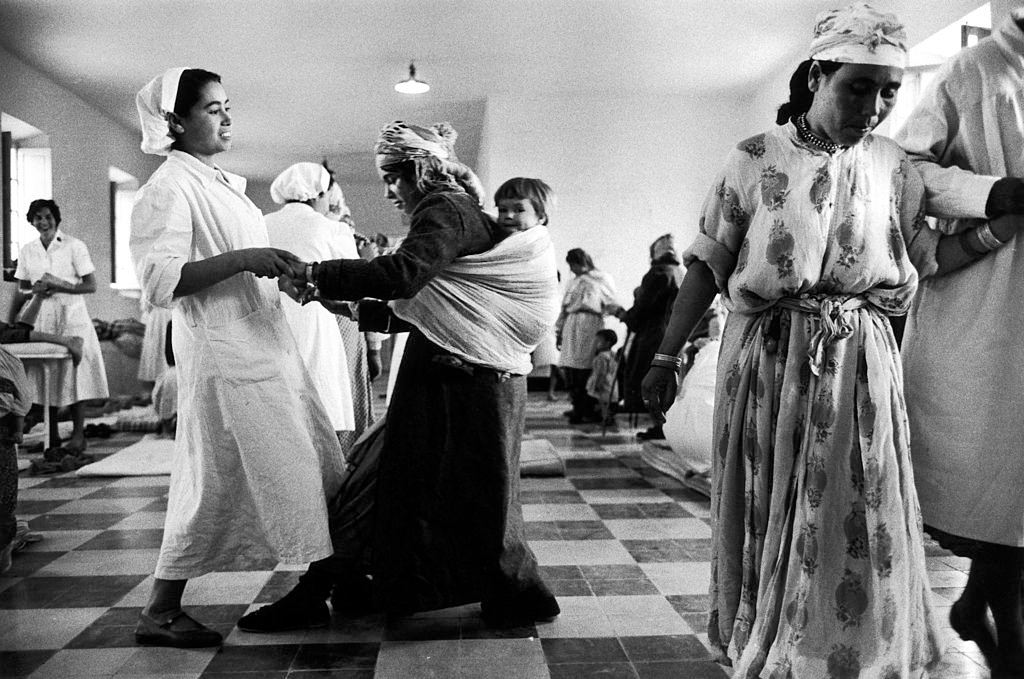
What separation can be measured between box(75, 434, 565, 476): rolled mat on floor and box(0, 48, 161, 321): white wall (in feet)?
12.6

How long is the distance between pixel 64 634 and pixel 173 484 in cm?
63

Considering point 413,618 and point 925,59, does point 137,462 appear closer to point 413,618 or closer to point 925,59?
point 413,618

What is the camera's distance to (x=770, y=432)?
192 cm

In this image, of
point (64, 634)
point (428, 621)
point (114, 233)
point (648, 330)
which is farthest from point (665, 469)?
point (114, 233)

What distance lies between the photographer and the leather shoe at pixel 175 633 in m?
2.49

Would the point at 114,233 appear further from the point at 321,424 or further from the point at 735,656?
the point at 735,656

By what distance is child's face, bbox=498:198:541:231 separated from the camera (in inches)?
113

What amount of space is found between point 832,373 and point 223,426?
1587 mm

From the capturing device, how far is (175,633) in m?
2.49

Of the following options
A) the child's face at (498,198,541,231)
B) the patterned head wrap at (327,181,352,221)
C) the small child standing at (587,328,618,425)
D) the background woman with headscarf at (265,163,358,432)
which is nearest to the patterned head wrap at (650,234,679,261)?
the small child standing at (587,328,618,425)

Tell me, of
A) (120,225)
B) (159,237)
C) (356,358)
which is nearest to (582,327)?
(356,358)

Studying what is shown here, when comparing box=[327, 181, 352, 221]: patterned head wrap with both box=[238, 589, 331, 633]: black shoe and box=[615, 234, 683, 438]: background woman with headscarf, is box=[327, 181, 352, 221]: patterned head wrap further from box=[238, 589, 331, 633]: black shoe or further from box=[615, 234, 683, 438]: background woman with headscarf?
box=[615, 234, 683, 438]: background woman with headscarf

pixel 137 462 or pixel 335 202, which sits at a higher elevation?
pixel 335 202

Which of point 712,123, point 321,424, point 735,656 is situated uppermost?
point 712,123
